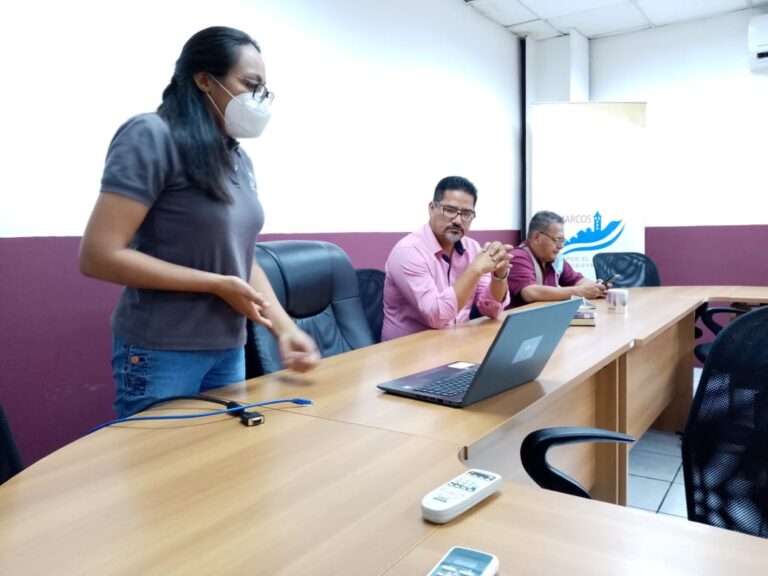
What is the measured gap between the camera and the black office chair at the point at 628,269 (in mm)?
3850

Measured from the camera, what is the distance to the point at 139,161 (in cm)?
113

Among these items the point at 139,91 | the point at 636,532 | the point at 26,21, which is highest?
the point at 26,21

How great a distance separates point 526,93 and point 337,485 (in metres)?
4.62

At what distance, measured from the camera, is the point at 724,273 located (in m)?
4.38

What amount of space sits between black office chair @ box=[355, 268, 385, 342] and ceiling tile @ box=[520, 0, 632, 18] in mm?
2767

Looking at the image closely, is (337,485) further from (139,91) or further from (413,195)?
(413,195)

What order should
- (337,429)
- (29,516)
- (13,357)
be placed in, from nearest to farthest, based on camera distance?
1. (29,516)
2. (337,429)
3. (13,357)

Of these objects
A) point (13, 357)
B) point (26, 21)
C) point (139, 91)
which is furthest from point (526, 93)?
point (13, 357)

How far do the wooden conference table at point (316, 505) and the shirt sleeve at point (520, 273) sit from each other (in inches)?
64.0

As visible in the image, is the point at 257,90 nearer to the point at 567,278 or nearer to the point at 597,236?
the point at 567,278

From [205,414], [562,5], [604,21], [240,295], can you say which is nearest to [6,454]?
[205,414]

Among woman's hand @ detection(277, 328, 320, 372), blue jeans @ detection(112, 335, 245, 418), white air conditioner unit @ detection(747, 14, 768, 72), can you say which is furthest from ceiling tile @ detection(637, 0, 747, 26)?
blue jeans @ detection(112, 335, 245, 418)

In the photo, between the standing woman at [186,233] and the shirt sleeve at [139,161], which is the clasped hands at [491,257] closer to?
the standing woman at [186,233]

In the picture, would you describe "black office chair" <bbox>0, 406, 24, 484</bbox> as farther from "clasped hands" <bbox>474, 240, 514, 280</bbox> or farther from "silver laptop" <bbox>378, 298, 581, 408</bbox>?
"clasped hands" <bbox>474, 240, 514, 280</bbox>
